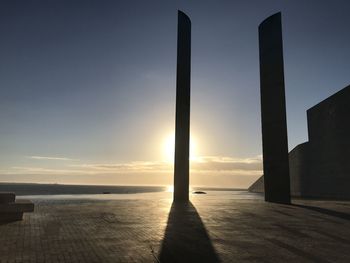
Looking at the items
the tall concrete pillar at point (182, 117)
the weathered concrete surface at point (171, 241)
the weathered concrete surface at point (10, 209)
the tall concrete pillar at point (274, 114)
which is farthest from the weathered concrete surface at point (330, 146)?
the weathered concrete surface at point (10, 209)

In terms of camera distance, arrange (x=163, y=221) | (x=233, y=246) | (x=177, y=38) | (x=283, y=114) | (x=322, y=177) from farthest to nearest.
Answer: (x=322, y=177)
(x=177, y=38)
(x=283, y=114)
(x=163, y=221)
(x=233, y=246)

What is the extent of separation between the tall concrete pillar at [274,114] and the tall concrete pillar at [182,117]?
6.27 meters

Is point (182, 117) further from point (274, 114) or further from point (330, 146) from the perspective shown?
point (330, 146)

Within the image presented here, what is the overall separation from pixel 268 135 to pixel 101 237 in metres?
20.6

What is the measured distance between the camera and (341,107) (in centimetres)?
5319

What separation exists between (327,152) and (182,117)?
131 feet

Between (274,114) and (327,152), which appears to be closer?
(274,114)

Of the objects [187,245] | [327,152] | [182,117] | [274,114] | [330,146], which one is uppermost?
[330,146]

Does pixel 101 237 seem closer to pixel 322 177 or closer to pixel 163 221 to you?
pixel 163 221

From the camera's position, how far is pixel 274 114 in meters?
27.4

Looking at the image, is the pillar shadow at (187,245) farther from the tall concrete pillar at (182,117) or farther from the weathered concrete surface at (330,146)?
the weathered concrete surface at (330,146)

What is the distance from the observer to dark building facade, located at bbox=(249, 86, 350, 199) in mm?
52225

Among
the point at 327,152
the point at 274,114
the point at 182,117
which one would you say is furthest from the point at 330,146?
the point at 182,117

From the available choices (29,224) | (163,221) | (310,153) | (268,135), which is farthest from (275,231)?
(310,153)
